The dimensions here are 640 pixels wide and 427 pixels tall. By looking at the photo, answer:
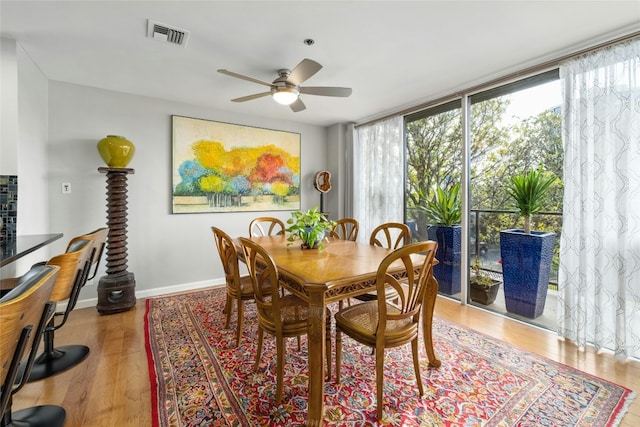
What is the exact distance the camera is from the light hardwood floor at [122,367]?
5.28ft

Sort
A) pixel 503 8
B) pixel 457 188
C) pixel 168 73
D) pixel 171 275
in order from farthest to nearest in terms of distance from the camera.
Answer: pixel 171 275
pixel 457 188
pixel 168 73
pixel 503 8

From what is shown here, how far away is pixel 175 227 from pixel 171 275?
603mm

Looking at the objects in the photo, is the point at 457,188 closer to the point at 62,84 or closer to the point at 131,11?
the point at 131,11

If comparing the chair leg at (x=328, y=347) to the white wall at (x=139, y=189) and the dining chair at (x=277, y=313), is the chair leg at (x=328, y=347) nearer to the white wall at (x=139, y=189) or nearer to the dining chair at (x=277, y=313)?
the dining chair at (x=277, y=313)

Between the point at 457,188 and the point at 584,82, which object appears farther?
the point at 457,188

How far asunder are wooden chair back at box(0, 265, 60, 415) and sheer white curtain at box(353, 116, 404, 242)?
3.53 meters

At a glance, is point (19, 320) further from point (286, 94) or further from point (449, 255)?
point (449, 255)

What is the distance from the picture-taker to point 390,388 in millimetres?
1792

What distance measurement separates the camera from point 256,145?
4.16 metres

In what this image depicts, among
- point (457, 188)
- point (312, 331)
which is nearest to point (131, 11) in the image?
point (312, 331)

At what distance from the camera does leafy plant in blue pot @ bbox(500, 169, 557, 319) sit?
2650mm

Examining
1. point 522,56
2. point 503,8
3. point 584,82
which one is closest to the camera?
point 503,8

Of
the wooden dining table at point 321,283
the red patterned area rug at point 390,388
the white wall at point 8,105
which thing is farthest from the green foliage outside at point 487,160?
the white wall at point 8,105

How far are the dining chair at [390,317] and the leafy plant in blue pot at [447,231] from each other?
1904mm
